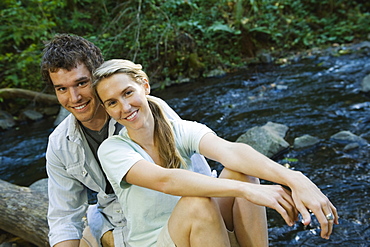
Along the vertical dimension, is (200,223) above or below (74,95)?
below

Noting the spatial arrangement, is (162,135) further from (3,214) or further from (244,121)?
(244,121)

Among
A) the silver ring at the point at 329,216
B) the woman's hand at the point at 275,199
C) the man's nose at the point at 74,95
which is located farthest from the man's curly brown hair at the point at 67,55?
the silver ring at the point at 329,216

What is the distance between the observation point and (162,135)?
217 cm

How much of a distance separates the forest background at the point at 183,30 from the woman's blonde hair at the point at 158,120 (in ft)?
22.8

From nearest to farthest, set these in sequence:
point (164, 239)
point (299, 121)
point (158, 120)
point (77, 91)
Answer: point (164, 239) → point (158, 120) → point (77, 91) → point (299, 121)

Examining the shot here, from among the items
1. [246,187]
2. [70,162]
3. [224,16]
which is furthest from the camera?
[224,16]

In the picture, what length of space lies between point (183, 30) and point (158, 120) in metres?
9.62

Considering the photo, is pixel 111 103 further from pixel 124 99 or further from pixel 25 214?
pixel 25 214

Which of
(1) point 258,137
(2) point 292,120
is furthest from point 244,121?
(1) point 258,137

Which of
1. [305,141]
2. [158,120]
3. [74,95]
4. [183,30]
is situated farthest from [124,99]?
[183,30]

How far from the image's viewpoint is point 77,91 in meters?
2.34

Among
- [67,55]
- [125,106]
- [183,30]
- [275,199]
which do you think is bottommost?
[183,30]

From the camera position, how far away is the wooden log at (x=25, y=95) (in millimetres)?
9242

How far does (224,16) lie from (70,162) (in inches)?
430
